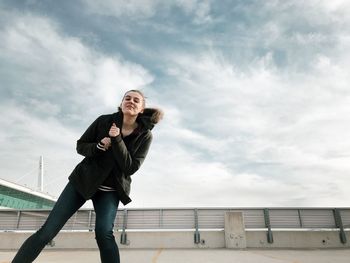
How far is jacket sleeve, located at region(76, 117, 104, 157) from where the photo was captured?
2332 millimetres

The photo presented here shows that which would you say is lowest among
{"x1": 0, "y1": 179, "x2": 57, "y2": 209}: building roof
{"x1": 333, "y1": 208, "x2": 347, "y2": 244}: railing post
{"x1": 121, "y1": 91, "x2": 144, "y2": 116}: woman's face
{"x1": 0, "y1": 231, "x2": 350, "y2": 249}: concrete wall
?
{"x1": 0, "y1": 231, "x2": 350, "y2": 249}: concrete wall

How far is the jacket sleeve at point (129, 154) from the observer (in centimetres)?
224

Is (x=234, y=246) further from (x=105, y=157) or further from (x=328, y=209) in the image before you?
(x=105, y=157)

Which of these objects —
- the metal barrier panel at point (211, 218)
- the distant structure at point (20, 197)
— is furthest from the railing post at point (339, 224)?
the distant structure at point (20, 197)

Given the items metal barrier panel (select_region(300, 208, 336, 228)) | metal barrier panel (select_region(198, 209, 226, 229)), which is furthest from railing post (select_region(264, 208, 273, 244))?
metal barrier panel (select_region(198, 209, 226, 229))

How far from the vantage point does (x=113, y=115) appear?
2.58 metres

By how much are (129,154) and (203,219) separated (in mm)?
8125

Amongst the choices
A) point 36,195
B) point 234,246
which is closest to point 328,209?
point 234,246

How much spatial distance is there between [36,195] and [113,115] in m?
67.3

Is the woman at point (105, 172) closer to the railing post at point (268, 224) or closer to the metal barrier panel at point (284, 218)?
A: the railing post at point (268, 224)

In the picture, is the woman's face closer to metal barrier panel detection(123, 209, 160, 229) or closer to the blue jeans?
the blue jeans

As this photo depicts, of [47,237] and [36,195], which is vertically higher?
[36,195]

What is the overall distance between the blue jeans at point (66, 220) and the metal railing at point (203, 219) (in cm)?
772

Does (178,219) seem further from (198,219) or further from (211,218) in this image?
(211,218)
